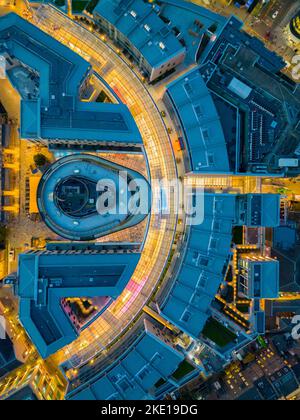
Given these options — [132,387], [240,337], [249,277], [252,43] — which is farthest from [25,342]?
[252,43]

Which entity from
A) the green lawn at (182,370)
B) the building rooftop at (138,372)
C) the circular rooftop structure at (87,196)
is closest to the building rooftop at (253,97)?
the circular rooftop structure at (87,196)

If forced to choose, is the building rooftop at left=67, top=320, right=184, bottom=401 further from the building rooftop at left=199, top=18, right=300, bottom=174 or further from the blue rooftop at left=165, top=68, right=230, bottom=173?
the building rooftop at left=199, top=18, right=300, bottom=174

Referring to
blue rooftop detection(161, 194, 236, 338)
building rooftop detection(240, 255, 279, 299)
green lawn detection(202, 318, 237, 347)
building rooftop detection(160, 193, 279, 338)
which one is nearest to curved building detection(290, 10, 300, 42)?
building rooftop detection(160, 193, 279, 338)

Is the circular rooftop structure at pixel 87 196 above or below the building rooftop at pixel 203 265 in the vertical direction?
above

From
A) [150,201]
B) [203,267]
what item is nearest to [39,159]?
[150,201]

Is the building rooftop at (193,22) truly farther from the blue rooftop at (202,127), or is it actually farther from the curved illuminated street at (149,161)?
the curved illuminated street at (149,161)
